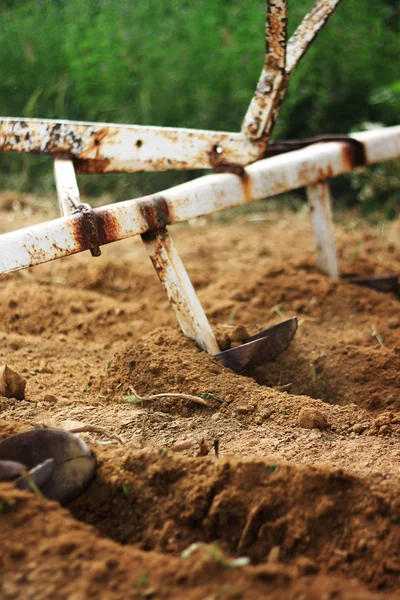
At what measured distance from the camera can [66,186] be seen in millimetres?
2363

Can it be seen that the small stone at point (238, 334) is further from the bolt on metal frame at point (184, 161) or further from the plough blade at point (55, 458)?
the plough blade at point (55, 458)

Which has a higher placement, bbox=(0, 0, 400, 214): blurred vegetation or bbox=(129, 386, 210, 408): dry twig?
bbox=(0, 0, 400, 214): blurred vegetation

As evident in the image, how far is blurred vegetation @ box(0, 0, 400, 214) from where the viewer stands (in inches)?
194

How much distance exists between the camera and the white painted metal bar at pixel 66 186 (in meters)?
2.23

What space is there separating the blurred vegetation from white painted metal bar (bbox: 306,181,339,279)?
63.7 inches

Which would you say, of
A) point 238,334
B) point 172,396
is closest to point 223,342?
point 238,334

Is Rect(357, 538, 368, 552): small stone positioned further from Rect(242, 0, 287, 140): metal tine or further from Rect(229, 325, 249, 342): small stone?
Rect(242, 0, 287, 140): metal tine

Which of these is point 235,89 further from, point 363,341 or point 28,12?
point 363,341

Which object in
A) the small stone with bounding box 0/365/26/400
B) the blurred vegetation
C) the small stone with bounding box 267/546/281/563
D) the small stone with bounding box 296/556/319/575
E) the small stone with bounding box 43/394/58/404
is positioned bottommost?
the small stone with bounding box 296/556/319/575

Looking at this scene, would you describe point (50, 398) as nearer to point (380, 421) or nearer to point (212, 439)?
point (212, 439)

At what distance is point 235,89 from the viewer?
503 cm

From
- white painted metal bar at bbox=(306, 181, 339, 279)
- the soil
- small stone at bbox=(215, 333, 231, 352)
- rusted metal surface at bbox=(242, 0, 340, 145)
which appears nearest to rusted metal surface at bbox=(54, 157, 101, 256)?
the soil

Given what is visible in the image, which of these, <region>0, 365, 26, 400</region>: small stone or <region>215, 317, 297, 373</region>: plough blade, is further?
<region>215, 317, 297, 373</region>: plough blade

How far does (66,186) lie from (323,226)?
1.20 m
